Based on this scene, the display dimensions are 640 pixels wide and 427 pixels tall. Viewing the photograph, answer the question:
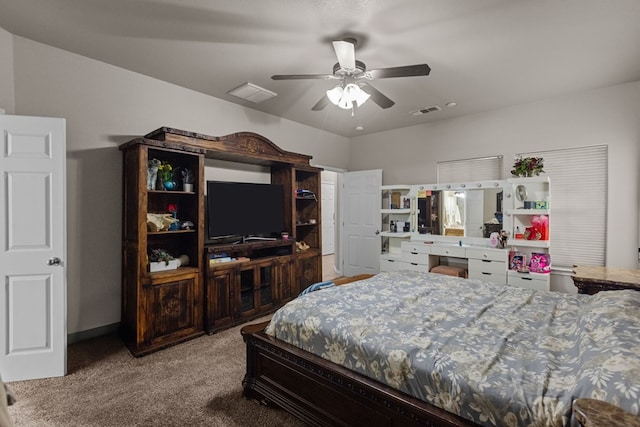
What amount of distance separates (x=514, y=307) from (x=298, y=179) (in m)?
3.51

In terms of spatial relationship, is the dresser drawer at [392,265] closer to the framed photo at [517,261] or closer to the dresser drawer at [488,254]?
the dresser drawer at [488,254]

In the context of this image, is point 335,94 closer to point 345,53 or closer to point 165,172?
point 345,53

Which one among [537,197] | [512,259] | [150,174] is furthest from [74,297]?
[537,197]

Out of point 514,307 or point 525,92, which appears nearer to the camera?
point 514,307

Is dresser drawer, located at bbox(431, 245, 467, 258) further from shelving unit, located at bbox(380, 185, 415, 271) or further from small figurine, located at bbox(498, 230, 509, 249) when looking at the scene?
shelving unit, located at bbox(380, 185, 415, 271)

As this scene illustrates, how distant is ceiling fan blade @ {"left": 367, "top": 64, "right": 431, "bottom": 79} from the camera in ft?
7.54

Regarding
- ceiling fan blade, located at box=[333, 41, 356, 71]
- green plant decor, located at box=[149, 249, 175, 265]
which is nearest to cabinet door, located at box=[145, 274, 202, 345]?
green plant decor, located at box=[149, 249, 175, 265]

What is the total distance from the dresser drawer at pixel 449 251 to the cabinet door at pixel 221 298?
2.90m

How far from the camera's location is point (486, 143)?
4.60 m

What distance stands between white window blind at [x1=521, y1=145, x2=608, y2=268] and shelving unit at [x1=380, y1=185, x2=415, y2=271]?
6.21 feet

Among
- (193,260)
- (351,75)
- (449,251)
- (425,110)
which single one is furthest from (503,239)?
(193,260)

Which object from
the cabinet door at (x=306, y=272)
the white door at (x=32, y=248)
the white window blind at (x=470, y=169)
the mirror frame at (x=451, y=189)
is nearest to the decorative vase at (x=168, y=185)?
the white door at (x=32, y=248)

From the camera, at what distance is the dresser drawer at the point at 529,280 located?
12.3ft

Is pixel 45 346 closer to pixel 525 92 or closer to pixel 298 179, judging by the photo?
pixel 298 179
